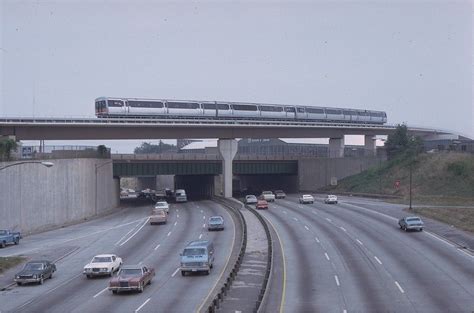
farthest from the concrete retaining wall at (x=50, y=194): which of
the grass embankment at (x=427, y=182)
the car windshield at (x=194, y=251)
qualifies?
the grass embankment at (x=427, y=182)

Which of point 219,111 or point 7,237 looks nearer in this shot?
point 7,237

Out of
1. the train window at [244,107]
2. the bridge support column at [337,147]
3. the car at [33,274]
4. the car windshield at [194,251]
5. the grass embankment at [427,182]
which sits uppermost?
the train window at [244,107]

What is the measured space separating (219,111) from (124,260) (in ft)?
199

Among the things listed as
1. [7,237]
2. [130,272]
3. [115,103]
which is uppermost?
[115,103]

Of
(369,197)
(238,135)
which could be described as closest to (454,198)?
(369,197)

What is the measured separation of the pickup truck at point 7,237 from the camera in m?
58.3

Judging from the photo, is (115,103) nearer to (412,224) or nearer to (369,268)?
(412,224)

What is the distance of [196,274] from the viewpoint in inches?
1693

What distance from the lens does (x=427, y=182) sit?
106 meters

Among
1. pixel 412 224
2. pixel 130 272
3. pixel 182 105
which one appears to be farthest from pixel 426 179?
pixel 130 272

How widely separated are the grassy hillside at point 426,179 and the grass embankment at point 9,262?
2166 inches

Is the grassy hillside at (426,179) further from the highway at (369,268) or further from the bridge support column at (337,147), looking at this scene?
the highway at (369,268)

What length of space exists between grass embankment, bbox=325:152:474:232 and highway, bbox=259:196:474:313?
1770 cm

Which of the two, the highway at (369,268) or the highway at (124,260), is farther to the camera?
the highway at (124,260)
